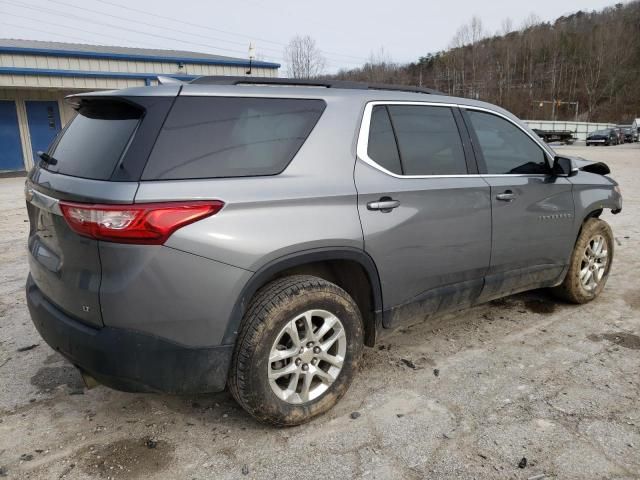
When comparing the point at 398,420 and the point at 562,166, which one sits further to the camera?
the point at 562,166

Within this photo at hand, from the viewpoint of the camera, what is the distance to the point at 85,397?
296 centimetres

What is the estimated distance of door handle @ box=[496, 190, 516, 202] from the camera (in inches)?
135

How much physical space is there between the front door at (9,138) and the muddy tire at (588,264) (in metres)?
19.9

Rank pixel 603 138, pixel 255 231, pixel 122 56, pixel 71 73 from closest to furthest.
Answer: pixel 255 231 < pixel 71 73 < pixel 122 56 < pixel 603 138

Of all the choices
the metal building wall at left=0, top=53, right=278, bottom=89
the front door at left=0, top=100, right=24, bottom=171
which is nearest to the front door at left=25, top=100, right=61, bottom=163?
the front door at left=0, top=100, right=24, bottom=171

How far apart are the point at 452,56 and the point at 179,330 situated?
112539 mm

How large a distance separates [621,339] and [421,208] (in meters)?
2.03

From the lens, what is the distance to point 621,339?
370cm

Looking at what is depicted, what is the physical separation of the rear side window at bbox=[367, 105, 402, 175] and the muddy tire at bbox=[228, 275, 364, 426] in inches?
31.3

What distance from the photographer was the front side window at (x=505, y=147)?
3523 mm

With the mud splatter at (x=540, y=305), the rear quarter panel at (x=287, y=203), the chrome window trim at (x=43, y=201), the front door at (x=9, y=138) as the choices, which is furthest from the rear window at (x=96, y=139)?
the front door at (x=9, y=138)

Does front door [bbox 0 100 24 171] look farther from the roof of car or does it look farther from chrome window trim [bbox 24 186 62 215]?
the roof of car

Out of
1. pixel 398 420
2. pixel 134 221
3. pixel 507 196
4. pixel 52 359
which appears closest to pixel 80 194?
Answer: pixel 134 221

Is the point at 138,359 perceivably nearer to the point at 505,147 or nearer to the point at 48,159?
the point at 48,159
